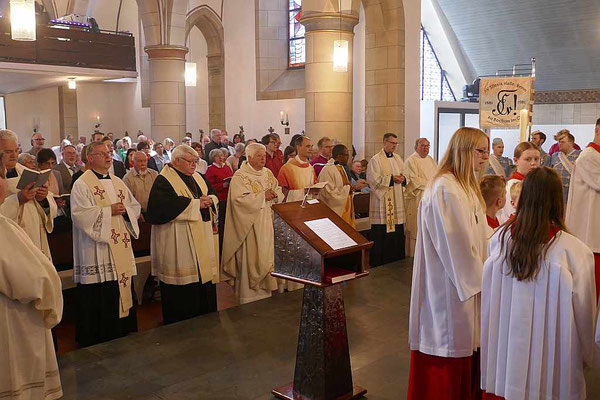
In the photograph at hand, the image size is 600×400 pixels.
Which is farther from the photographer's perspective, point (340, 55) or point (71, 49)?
point (71, 49)

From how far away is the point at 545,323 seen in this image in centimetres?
258

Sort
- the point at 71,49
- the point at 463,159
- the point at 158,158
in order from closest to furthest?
the point at 463,159 → the point at 158,158 → the point at 71,49

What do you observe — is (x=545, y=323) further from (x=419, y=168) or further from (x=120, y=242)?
(x=419, y=168)

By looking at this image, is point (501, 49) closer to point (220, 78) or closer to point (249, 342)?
point (220, 78)

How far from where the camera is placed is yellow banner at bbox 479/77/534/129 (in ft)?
25.6

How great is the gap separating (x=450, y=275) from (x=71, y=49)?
13.9 metres

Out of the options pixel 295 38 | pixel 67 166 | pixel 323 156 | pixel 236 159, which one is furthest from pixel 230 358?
pixel 295 38

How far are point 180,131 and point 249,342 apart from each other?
367 inches

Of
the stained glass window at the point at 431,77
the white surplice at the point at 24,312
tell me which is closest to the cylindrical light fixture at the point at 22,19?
the white surplice at the point at 24,312

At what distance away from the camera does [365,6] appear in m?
11.6

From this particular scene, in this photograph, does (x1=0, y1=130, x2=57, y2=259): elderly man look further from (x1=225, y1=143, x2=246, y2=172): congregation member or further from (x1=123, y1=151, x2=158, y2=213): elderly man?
(x1=225, y1=143, x2=246, y2=172): congregation member

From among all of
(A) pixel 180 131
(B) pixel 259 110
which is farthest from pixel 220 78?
(A) pixel 180 131

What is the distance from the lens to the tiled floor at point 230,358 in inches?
162

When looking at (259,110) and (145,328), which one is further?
(259,110)
